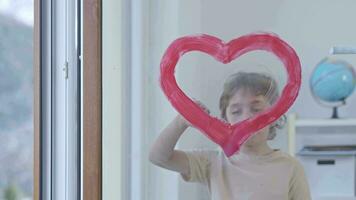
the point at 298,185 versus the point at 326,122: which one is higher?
the point at 326,122

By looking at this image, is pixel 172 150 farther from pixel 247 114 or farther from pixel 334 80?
pixel 334 80

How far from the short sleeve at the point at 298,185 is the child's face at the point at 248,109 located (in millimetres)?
89

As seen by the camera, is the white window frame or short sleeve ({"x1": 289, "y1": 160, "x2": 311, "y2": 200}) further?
the white window frame

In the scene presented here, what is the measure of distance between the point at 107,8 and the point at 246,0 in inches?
11.3

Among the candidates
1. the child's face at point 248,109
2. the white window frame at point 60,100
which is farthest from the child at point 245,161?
the white window frame at point 60,100

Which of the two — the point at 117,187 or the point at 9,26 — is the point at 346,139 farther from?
the point at 9,26

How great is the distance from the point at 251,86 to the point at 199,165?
171 millimetres

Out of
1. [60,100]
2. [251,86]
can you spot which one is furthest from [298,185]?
[60,100]

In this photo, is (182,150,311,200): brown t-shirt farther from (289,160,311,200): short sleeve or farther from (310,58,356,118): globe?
(310,58,356,118): globe

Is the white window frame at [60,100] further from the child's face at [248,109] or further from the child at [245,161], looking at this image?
the child's face at [248,109]

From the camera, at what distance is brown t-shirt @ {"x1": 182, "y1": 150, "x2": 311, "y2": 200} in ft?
2.54

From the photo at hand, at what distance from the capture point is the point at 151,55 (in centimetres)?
88

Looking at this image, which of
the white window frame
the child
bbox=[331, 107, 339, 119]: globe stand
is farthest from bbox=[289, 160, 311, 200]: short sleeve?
the white window frame

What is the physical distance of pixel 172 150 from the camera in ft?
2.68
